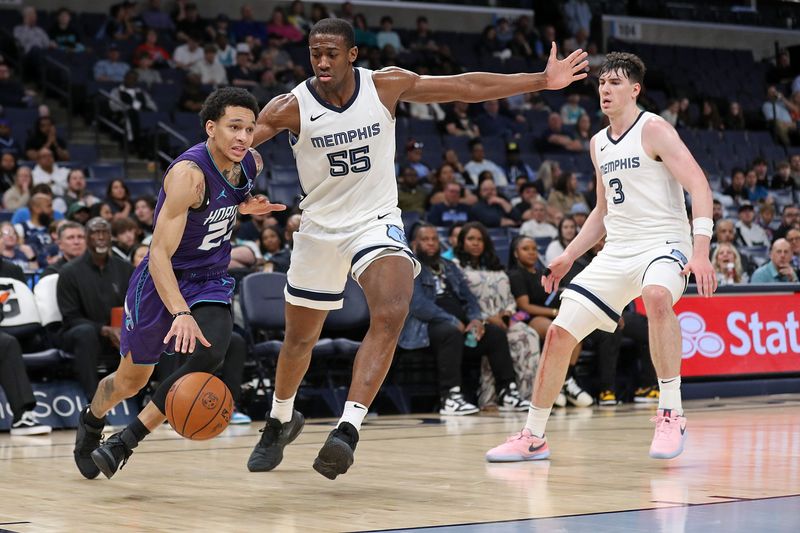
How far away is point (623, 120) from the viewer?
6.39 meters

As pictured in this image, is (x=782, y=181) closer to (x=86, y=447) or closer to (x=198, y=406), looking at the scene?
(x=86, y=447)

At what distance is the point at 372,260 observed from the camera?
5434 millimetres

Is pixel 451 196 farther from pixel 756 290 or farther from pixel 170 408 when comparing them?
pixel 170 408

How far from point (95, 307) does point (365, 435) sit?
8.38 ft

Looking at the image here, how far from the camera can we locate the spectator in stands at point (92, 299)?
8.96 meters

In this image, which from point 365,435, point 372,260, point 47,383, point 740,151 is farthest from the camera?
point 740,151

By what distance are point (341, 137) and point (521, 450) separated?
1.96 metres

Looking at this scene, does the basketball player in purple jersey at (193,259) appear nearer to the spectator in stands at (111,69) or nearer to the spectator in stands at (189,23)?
the spectator in stands at (111,69)

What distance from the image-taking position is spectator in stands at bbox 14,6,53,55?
16031 mm

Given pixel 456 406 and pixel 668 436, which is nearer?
pixel 668 436

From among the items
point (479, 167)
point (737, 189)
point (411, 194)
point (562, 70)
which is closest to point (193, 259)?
point (562, 70)

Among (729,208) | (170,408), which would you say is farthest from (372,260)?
(729,208)

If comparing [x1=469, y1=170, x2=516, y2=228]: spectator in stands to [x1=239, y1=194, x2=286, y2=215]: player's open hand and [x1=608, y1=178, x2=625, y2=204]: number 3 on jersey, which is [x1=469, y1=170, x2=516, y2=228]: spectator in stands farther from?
[x1=239, y1=194, x2=286, y2=215]: player's open hand

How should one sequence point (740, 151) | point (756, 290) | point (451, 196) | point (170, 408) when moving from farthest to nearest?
point (740, 151)
point (451, 196)
point (756, 290)
point (170, 408)
